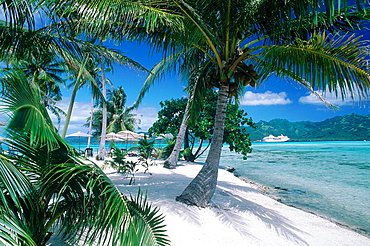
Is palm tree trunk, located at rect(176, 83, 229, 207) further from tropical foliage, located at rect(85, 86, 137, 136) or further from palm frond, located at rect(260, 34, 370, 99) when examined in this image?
tropical foliage, located at rect(85, 86, 137, 136)

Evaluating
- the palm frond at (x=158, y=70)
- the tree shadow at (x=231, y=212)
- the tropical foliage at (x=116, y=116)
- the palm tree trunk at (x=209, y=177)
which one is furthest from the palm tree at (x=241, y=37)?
the tropical foliage at (x=116, y=116)

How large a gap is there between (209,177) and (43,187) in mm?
3485

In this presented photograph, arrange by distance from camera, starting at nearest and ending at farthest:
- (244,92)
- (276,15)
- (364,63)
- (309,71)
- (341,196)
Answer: (364,63), (276,15), (309,71), (341,196), (244,92)

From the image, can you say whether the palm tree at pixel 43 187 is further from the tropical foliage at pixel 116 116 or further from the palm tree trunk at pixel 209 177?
the tropical foliage at pixel 116 116

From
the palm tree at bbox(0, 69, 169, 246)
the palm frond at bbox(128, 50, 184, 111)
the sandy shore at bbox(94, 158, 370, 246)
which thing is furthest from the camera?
the palm frond at bbox(128, 50, 184, 111)

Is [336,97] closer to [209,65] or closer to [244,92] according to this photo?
[209,65]

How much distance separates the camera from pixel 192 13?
4223 mm

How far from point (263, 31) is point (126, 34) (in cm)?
310

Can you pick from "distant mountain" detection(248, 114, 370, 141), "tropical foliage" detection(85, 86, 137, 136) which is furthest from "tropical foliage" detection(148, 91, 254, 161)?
"distant mountain" detection(248, 114, 370, 141)

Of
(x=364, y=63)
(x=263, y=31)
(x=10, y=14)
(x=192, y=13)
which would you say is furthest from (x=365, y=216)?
(x=10, y=14)

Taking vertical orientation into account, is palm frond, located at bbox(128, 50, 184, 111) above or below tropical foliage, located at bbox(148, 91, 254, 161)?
above

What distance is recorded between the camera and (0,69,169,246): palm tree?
142 cm

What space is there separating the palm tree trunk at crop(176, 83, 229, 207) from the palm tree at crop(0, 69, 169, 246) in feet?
9.21

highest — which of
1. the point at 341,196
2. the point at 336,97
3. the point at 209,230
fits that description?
the point at 336,97
